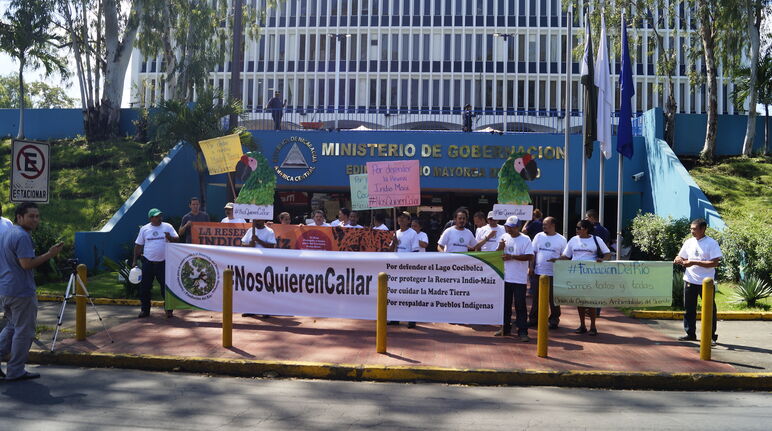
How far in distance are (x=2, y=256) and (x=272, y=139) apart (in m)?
17.4

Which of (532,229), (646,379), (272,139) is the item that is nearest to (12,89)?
(272,139)

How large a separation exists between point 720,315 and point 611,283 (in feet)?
11.2

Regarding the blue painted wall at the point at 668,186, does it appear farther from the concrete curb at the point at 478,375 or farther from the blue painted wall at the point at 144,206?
the blue painted wall at the point at 144,206

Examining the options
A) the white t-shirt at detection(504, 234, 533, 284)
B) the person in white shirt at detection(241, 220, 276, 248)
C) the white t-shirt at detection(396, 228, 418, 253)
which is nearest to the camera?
the white t-shirt at detection(504, 234, 533, 284)

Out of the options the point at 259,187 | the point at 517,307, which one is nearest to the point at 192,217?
the point at 259,187

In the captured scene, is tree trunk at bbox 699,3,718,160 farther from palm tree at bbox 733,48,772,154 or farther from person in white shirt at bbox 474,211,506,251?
person in white shirt at bbox 474,211,506,251

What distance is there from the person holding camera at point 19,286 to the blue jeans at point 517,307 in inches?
234

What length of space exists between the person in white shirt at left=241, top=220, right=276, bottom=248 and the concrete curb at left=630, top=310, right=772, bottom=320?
258 inches

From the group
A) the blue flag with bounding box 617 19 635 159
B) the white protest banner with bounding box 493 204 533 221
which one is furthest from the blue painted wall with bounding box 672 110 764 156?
the white protest banner with bounding box 493 204 533 221

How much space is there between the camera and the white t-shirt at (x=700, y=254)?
9211 millimetres

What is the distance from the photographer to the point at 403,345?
29.8ft

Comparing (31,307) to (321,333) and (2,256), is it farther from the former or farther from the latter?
(321,333)

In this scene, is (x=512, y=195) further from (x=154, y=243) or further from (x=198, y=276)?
(x=154, y=243)

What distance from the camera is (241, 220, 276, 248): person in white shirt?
37.0 feet
